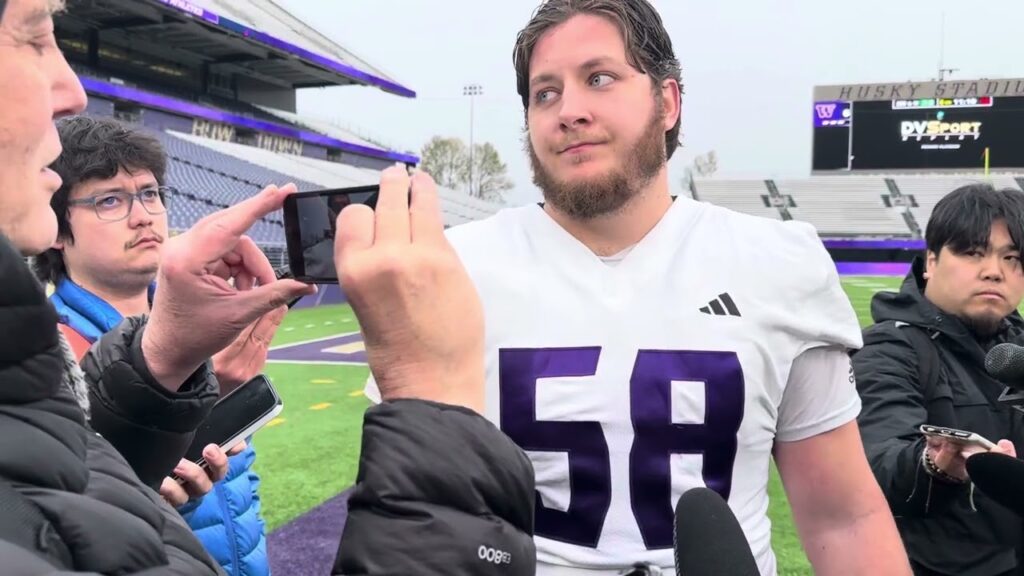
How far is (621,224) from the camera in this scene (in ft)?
4.51

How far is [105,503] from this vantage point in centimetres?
60

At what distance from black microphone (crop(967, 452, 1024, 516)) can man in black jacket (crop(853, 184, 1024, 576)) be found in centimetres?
24

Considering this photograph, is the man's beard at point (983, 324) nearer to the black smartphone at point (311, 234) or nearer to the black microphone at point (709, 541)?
the black microphone at point (709, 541)

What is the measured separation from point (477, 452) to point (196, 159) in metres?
23.1

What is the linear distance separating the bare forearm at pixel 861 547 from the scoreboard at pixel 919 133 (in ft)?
98.1

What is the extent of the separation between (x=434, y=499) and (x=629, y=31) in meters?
1.07

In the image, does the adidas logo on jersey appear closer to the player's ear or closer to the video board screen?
the player's ear

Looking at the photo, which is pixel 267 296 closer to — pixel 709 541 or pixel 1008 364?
pixel 709 541

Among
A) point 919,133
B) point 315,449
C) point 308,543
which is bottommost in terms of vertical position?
point 315,449

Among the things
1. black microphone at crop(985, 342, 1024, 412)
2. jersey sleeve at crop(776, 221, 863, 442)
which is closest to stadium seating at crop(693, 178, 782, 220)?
black microphone at crop(985, 342, 1024, 412)

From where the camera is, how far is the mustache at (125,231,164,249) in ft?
5.82

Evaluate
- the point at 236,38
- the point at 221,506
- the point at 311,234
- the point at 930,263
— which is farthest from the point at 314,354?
the point at 236,38

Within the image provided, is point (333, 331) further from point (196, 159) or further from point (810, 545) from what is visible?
point (196, 159)

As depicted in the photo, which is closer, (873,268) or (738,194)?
(873,268)
